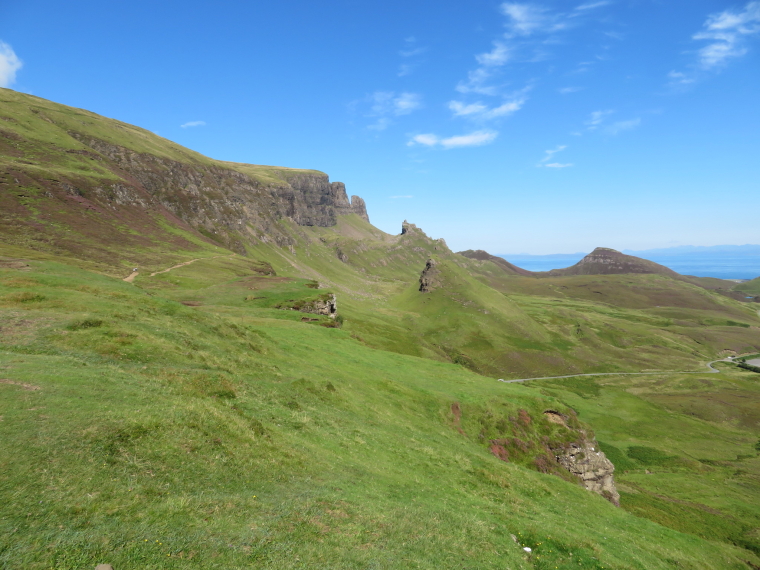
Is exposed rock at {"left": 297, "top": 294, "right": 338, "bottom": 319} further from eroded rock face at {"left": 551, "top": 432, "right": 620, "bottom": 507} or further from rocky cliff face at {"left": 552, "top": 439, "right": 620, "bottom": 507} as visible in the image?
rocky cliff face at {"left": 552, "top": 439, "right": 620, "bottom": 507}

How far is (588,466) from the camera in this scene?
54.8 metres

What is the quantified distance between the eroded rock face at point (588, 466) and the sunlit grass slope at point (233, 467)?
11790mm

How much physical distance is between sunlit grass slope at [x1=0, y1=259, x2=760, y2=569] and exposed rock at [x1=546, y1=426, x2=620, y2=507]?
38.7 feet

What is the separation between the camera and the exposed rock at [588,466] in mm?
54031

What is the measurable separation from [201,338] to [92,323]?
10.5 meters

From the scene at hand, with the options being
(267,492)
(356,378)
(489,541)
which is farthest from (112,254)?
(489,541)

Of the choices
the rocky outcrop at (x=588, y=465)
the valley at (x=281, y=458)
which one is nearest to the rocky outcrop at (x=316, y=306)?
the valley at (x=281, y=458)

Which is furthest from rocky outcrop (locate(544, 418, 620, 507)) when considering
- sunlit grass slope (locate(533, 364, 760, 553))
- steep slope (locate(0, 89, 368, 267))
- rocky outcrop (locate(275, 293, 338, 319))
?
steep slope (locate(0, 89, 368, 267))

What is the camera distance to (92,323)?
105ft

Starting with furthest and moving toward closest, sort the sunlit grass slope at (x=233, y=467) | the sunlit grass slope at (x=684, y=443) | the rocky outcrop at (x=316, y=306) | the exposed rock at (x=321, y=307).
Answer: the exposed rock at (x=321, y=307), the rocky outcrop at (x=316, y=306), the sunlit grass slope at (x=684, y=443), the sunlit grass slope at (x=233, y=467)

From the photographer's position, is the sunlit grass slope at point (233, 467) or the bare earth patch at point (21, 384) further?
the bare earth patch at point (21, 384)

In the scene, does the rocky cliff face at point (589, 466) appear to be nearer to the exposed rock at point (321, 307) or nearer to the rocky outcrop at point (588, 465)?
the rocky outcrop at point (588, 465)

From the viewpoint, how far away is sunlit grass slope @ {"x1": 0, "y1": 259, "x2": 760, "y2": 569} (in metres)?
13.3

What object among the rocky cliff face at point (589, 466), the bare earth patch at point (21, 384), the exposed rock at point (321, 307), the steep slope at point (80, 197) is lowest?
the rocky cliff face at point (589, 466)
